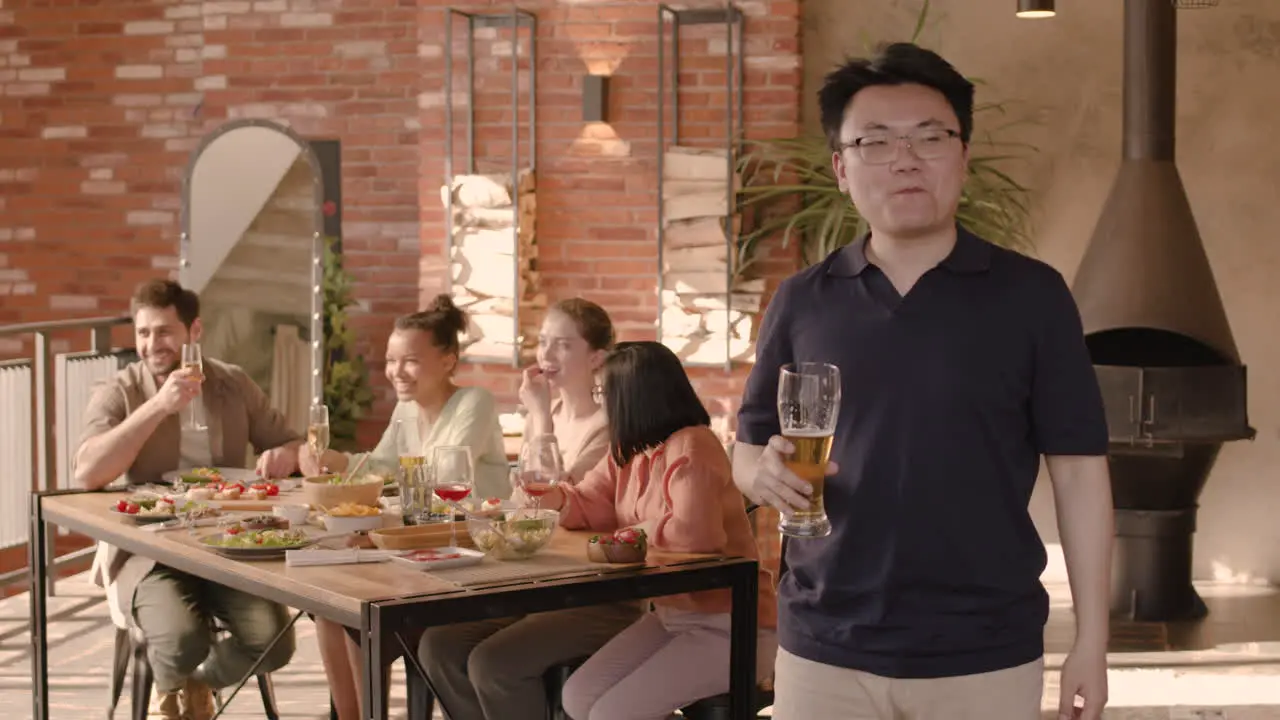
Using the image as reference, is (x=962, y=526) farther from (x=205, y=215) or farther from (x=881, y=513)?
(x=205, y=215)

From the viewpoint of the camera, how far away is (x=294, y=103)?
298 inches

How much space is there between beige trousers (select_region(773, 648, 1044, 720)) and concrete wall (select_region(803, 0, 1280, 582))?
439 centimetres

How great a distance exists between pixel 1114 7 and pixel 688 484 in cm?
381

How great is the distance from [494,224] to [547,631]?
293cm

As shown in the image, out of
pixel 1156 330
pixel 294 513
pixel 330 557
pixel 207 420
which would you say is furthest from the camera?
pixel 1156 330

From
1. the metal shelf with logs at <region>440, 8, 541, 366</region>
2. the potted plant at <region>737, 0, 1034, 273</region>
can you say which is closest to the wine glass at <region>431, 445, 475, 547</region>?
the potted plant at <region>737, 0, 1034, 273</region>

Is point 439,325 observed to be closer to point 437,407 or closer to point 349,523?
point 437,407

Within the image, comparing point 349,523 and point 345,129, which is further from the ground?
point 345,129

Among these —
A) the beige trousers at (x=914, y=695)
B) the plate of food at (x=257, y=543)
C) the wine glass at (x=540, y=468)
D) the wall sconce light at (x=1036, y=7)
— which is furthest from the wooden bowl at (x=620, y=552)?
the wall sconce light at (x=1036, y=7)

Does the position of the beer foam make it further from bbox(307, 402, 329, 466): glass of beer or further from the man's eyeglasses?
bbox(307, 402, 329, 466): glass of beer

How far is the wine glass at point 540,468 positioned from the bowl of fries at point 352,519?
332 millimetres

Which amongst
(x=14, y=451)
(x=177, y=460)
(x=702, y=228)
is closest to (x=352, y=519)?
(x=177, y=460)

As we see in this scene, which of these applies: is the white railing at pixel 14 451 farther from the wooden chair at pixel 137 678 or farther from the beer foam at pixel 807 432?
the beer foam at pixel 807 432

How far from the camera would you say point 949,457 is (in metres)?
1.85
